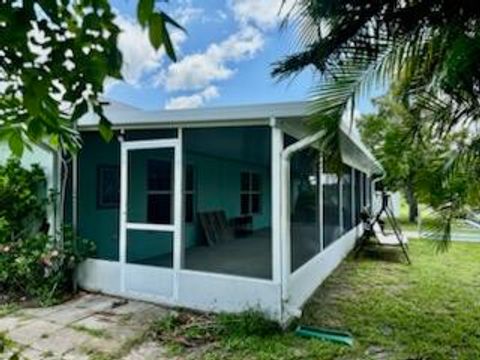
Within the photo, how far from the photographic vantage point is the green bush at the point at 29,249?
668 cm

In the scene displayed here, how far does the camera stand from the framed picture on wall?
806 cm

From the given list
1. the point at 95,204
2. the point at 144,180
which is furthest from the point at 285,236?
the point at 95,204

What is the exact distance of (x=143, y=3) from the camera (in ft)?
2.81

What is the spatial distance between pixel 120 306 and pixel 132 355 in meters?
1.67

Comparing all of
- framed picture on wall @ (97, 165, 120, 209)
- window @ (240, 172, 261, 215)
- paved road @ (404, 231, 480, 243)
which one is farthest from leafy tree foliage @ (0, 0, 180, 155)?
paved road @ (404, 231, 480, 243)

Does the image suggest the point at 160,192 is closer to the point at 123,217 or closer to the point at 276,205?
the point at 123,217

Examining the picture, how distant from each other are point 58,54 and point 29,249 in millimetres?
6458

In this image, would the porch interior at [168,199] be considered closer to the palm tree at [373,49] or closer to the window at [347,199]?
the window at [347,199]

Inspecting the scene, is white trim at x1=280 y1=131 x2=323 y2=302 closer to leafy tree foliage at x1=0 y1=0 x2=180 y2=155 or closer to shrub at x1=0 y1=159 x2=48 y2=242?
Result: shrub at x1=0 y1=159 x2=48 y2=242

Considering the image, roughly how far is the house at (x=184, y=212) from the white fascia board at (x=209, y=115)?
15 millimetres

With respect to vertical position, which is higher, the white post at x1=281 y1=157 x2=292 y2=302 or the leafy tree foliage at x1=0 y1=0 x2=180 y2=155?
the leafy tree foliage at x1=0 y1=0 x2=180 y2=155

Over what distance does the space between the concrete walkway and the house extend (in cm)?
51

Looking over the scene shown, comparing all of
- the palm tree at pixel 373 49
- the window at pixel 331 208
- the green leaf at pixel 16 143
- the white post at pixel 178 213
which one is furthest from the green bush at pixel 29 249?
the green leaf at pixel 16 143

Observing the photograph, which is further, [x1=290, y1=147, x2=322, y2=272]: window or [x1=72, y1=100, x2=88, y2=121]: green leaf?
[x1=290, y1=147, x2=322, y2=272]: window
